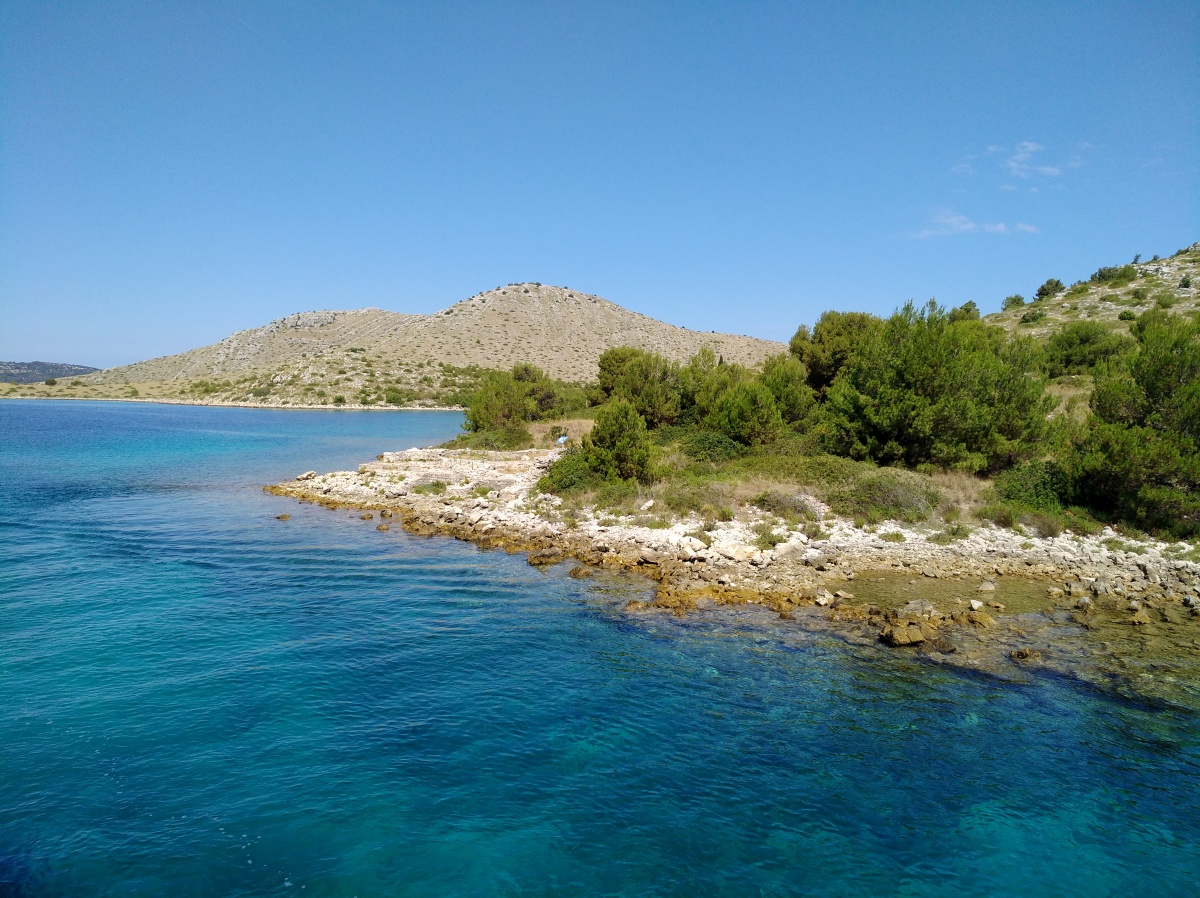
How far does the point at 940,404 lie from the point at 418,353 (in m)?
93.5

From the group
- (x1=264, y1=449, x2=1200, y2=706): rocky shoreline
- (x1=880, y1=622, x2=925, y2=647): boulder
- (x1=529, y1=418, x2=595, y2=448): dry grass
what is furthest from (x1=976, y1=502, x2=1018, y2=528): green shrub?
(x1=529, y1=418, x2=595, y2=448): dry grass

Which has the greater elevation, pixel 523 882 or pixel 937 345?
pixel 937 345

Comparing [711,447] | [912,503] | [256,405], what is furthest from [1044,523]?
[256,405]

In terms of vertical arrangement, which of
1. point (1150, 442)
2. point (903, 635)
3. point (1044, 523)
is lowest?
point (903, 635)

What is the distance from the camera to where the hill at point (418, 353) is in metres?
96.2

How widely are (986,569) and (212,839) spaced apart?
18754mm

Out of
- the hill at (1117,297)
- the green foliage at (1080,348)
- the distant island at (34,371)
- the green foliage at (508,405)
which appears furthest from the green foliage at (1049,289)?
the distant island at (34,371)

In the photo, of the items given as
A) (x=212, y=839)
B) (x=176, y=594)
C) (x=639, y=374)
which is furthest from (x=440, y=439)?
(x=212, y=839)

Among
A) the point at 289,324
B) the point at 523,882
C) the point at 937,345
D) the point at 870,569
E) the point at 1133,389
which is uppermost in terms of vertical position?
the point at 289,324

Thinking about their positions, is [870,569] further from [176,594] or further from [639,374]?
[639,374]

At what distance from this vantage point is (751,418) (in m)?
29.4

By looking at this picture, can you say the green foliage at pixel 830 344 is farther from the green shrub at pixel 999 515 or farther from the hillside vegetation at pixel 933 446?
the green shrub at pixel 999 515

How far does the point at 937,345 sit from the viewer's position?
24.8 meters

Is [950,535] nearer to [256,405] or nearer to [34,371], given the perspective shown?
[256,405]
